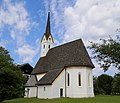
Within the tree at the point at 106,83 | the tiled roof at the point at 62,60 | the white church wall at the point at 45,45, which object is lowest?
the tree at the point at 106,83

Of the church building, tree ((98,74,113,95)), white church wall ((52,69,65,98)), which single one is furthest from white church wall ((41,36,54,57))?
tree ((98,74,113,95))

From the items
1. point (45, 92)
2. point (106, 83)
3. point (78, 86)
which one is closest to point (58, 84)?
point (45, 92)

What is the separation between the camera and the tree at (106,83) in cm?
6421

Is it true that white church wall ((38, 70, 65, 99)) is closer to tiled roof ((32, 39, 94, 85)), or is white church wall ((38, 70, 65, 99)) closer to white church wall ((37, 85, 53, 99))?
white church wall ((37, 85, 53, 99))

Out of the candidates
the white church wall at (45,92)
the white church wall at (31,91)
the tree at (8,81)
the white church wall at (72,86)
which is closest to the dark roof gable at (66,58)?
the white church wall at (72,86)

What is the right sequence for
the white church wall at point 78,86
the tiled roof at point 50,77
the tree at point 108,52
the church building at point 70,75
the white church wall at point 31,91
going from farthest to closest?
the white church wall at point 31,91
the tiled roof at point 50,77
the church building at point 70,75
the white church wall at point 78,86
the tree at point 108,52

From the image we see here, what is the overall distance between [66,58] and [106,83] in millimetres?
29070

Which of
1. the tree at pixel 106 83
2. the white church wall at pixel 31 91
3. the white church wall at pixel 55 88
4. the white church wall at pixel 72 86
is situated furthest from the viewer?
the tree at pixel 106 83

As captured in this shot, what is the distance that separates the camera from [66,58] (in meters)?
40.6

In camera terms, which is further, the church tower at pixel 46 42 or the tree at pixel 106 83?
the tree at pixel 106 83

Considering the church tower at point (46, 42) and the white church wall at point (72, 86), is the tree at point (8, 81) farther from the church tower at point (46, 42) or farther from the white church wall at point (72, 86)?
the church tower at point (46, 42)

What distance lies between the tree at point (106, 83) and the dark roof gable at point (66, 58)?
23771 mm

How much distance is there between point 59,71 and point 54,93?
431 centimetres

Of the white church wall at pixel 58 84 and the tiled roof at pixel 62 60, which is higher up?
the tiled roof at pixel 62 60
